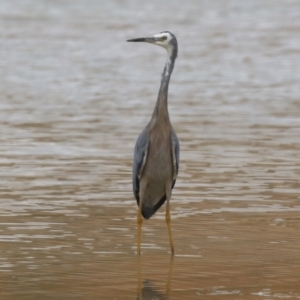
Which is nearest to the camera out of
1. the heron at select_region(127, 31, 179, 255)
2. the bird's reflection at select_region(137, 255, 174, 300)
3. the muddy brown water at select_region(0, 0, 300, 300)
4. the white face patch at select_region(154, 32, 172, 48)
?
the bird's reflection at select_region(137, 255, 174, 300)

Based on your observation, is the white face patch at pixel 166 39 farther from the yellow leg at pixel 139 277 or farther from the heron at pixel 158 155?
the yellow leg at pixel 139 277

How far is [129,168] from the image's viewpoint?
12.4m

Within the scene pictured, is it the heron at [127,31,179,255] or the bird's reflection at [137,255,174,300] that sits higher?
the heron at [127,31,179,255]

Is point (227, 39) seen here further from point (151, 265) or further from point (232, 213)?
point (151, 265)

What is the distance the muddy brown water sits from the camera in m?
8.13

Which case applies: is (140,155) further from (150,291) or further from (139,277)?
(150,291)

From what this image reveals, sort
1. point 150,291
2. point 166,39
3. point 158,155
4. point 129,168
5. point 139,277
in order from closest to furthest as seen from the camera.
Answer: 1. point 150,291
2. point 139,277
3. point 158,155
4. point 166,39
5. point 129,168

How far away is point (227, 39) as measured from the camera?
26516mm

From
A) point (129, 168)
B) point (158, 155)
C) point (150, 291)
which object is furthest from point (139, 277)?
point (129, 168)

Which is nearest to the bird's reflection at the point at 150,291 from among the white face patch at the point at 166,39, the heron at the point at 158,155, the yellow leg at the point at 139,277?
the yellow leg at the point at 139,277

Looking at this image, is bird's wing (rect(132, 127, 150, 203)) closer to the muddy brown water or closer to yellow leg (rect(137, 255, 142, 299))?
the muddy brown water

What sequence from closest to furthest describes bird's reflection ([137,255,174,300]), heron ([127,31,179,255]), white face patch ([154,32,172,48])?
bird's reflection ([137,255,174,300]) → heron ([127,31,179,255]) → white face patch ([154,32,172,48])

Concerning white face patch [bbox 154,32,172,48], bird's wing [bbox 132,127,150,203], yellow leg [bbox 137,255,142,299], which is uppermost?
white face patch [bbox 154,32,172,48]

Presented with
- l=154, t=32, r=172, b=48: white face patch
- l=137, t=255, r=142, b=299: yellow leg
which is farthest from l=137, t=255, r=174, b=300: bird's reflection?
l=154, t=32, r=172, b=48: white face patch
